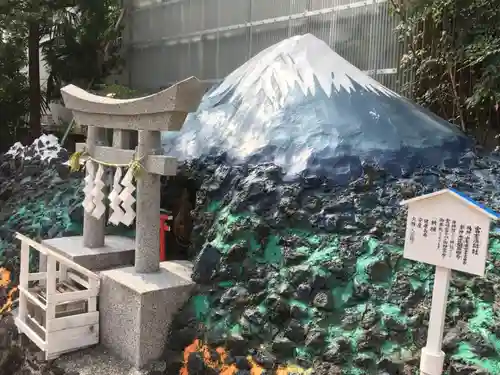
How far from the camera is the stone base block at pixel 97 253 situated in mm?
5785

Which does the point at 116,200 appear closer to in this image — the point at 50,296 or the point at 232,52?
the point at 50,296

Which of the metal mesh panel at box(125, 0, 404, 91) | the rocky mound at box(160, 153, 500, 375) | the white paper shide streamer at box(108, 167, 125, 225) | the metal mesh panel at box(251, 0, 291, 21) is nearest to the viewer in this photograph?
the rocky mound at box(160, 153, 500, 375)

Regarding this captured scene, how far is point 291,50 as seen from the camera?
7.18 metres

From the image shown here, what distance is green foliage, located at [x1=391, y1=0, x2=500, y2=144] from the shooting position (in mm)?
6629

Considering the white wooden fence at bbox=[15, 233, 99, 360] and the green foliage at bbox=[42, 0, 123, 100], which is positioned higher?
the green foliage at bbox=[42, 0, 123, 100]

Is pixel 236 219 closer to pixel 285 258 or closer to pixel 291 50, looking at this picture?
pixel 285 258

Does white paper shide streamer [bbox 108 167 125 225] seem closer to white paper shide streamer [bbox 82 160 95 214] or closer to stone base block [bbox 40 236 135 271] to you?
white paper shide streamer [bbox 82 160 95 214]

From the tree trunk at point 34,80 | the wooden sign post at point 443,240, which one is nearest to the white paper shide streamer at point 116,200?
the wooden sign post at point 443,240

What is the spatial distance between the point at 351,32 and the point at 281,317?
5096 mm

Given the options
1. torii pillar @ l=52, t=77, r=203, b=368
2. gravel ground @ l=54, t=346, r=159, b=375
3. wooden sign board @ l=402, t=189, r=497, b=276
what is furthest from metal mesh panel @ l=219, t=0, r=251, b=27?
wooden sign board @ l=402, t=189, r=497, b=276

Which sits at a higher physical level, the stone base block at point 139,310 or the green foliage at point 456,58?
the green foliage at point 456,58

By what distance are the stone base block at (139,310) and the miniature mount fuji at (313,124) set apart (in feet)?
5.43

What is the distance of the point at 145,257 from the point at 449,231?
3.06 meters

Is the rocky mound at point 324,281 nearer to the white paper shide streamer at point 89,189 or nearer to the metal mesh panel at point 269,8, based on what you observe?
the white paper shide streamer at point 89,189
